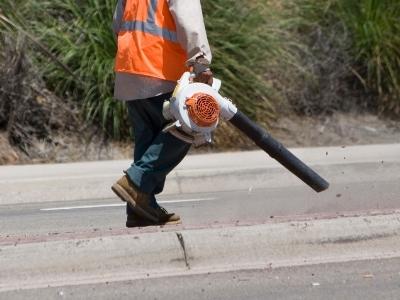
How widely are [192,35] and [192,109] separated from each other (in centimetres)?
42

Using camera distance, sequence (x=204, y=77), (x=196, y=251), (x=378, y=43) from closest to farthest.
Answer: (x=196, y=251) < (x=204, y=77) < (x=378, y=43)

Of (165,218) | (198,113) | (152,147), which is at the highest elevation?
(198,113)

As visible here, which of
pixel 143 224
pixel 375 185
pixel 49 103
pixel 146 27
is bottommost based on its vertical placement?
pixel 49 103

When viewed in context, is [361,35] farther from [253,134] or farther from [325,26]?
[253,134]

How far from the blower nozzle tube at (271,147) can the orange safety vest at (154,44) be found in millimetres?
466

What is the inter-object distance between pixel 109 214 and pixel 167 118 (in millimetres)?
2673

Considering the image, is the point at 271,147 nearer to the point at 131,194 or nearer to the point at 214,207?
the point at 131,194

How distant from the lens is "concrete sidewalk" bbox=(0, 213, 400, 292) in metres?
5.14

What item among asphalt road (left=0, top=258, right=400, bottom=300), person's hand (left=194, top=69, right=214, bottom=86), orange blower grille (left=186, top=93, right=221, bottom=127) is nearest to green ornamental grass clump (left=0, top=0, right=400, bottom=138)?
person's hand (left=194, top=69, right=214, bottom=86)

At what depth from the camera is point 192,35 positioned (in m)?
5.46

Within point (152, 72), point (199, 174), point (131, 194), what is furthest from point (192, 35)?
point (199, 174)

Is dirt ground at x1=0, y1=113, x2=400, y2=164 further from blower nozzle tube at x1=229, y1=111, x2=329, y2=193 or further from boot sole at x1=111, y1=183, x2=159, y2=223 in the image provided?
blower nozzle tube at x1=229, y1=111, x2=329, y2=193

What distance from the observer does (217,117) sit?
18.2 ft

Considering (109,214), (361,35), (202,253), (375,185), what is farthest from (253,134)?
(361,35)
